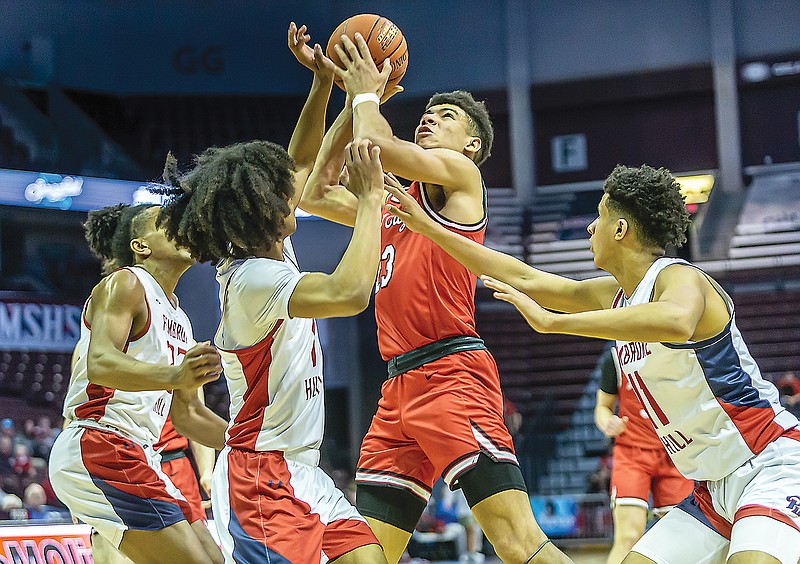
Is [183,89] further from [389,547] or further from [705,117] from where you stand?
[389,547]

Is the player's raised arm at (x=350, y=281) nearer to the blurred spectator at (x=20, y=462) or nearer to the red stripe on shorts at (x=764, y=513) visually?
the red stripe on shorts at (x=764, y=513)

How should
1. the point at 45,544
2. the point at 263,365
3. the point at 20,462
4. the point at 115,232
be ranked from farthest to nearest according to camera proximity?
the point at 20,462 → the point at 45,544 → the point at 115,232 → the point at 263,365

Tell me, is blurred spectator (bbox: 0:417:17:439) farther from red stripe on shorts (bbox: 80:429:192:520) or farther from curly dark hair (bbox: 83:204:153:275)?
red stripe on shorts (bbox: 80:429:192:520)

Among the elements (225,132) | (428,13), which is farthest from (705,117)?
(225,132)

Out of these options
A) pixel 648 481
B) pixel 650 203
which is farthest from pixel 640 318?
pixel 648 481

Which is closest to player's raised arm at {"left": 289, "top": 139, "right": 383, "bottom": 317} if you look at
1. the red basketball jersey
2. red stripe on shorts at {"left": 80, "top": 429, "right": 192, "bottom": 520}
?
red stripe on shorts at {"left": 80, "top": 429, "right": 192, "bottom": 520}

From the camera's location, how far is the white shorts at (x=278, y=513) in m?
2.93

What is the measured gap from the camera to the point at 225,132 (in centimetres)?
1800

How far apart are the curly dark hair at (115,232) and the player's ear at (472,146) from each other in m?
1.61

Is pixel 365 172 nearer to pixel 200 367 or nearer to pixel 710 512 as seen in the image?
pixel 200 367

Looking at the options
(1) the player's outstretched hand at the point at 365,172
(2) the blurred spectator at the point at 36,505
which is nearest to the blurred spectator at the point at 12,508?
(2) the blurred spectator at the point at 36,505

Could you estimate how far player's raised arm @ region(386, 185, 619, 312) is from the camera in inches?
147

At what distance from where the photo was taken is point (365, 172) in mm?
3168

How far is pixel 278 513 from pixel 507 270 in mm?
1441
